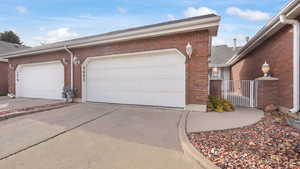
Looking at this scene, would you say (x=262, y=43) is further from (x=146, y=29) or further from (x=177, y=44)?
(x=146, y=29)

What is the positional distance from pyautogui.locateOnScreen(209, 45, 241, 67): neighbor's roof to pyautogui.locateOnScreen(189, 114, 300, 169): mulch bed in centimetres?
1091

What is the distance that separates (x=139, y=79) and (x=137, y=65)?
63cm

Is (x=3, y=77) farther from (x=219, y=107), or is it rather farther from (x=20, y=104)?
(x=219, y=107)

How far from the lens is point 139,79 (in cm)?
598

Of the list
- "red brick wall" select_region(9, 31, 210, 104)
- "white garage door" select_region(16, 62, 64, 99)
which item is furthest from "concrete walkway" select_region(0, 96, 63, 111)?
"red brick wall" select_region(9, 31, 210, 104)

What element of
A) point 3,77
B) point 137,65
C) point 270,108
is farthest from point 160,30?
point 3,77

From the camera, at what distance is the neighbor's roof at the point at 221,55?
1333 cm

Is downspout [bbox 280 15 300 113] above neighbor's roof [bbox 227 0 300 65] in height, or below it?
below

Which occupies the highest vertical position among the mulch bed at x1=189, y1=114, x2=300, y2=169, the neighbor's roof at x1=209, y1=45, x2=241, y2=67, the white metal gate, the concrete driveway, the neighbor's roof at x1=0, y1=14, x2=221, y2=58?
the neighbor's roof at x1=209, y1=45, x2=241, y2=67

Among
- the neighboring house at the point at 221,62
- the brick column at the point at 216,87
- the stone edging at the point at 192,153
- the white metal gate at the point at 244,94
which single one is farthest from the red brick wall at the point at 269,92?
the neighboring house at the point at 221,62

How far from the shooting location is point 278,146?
2.42 metres

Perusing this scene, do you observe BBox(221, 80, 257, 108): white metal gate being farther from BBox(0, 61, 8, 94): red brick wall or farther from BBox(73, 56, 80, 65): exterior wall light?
BBox(0, 61, 8, 94): red brick wall

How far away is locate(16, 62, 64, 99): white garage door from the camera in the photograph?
7.87 m

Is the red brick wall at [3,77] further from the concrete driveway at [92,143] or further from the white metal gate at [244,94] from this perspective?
the white metal gate at [244,94]
